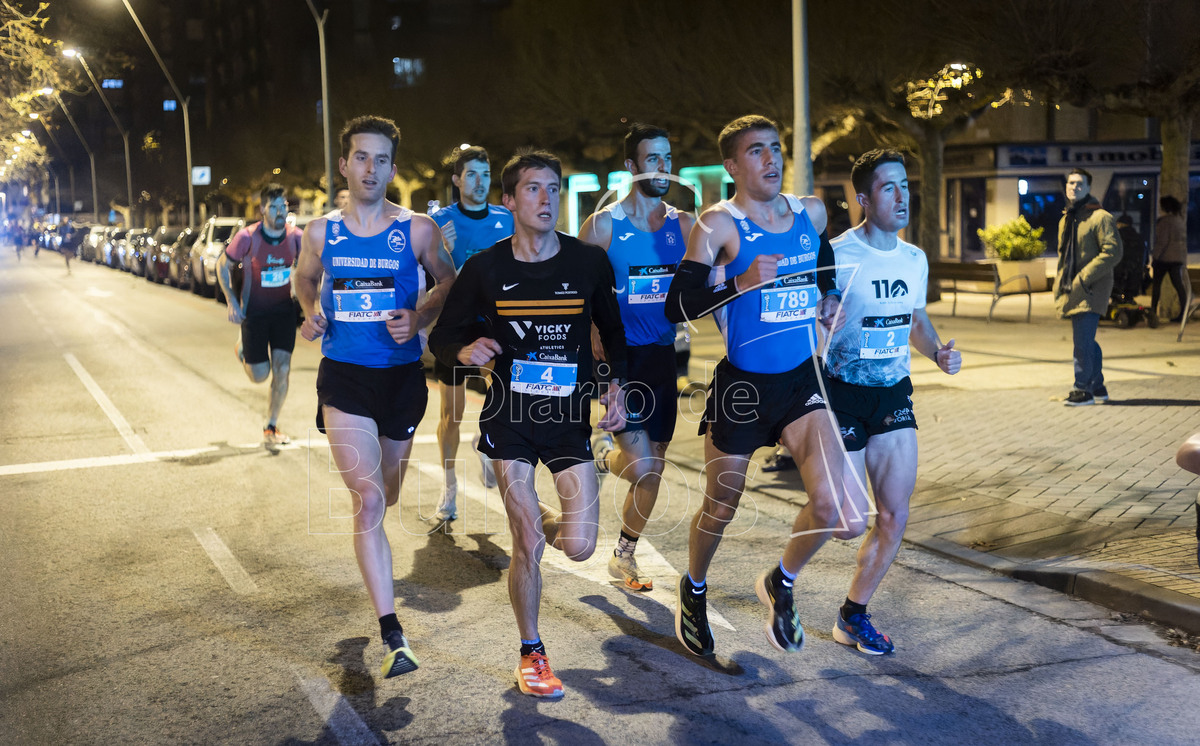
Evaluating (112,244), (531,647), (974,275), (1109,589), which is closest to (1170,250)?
(974,275)

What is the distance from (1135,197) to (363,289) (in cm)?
3053

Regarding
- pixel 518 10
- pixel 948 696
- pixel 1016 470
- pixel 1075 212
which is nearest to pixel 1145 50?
pixel 1075 212

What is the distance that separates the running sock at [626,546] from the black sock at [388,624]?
1556 millimetres

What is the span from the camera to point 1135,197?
103 ft

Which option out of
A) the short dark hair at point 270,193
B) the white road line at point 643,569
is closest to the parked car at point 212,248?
the short dark hair at point 270,193

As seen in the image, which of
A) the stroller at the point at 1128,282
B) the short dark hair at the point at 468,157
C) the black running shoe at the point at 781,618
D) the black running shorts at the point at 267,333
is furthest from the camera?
the stroller at the point at 1128,282

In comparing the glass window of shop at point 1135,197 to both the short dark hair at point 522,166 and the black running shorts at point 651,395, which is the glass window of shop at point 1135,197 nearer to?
the black running shorts at point 651,395

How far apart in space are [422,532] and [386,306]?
7.39 ft

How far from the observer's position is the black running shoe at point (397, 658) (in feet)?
14.9

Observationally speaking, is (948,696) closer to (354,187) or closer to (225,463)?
(354,187)

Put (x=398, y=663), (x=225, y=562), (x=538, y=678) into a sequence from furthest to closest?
(x=225, y=562) → (x=398, y=663) → (x=538, y=678)

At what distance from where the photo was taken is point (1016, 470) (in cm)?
796

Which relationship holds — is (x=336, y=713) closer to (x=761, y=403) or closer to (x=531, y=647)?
(x=531, y=647)

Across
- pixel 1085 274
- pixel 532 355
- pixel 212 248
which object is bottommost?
pixel 532 355
